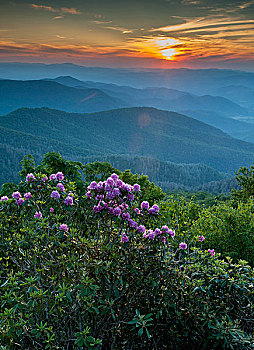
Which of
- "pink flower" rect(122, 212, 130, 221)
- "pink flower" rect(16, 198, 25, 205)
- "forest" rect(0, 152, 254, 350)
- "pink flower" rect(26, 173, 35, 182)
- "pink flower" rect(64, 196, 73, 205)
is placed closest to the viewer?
"forest" rect(0, 152, 254, 350)

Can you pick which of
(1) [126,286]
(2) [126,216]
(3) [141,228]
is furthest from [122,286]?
(2) [126,216]

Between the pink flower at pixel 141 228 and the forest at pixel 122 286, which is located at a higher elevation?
the pink flower at pixel 141 228

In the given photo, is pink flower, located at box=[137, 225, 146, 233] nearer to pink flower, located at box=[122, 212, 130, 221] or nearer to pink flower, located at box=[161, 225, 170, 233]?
pink flower, located at box=[122, 212, 130, 221]

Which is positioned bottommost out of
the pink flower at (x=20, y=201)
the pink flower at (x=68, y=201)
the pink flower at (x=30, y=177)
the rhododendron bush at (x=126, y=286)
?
the rhododendron bush at (x=126, y=286)

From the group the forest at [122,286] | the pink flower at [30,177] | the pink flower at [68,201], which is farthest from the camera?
the pink flower at [30,177]

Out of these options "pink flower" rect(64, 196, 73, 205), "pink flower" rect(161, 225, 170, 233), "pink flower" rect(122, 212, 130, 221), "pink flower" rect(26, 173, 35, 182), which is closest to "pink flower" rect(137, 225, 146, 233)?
"pink flower" rect(122, 212, 130, 221)

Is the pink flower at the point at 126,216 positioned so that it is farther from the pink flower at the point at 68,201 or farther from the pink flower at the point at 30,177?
the pink flower at the point at 30,177

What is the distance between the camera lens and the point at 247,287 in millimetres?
4676

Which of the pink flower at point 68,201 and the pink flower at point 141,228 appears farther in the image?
the pink flower at point 68,201

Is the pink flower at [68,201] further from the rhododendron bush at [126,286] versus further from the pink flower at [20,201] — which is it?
the pink flower at [20,201]

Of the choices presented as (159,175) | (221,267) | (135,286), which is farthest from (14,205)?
(159,175)

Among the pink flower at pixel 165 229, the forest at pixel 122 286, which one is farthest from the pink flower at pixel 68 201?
the pink flower at pixel 165 229

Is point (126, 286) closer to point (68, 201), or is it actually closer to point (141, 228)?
point (141, 228)

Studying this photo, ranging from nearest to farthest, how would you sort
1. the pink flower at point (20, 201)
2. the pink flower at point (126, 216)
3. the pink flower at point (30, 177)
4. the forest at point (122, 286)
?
1. the forest at point (122, 286)
2. the pink flower at point (126, 216)
3. the pink flower at point (20, 201)
4. the pink flower at point (30, 177)
